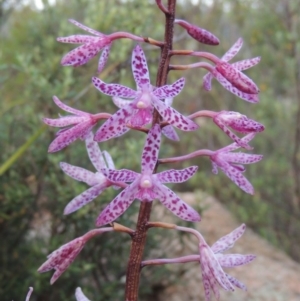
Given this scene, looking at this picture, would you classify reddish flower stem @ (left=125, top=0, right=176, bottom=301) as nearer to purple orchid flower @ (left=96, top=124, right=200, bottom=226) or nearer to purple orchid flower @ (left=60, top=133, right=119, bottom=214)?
purple orchid flower @ (left=96, top=124, right=200, bottom=226)

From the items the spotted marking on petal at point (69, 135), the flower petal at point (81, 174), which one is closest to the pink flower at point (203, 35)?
the spotted marking on petal at point (69, 135)

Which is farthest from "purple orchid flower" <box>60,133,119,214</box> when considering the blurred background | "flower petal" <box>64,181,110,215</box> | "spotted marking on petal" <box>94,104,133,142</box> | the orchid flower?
the blurred background

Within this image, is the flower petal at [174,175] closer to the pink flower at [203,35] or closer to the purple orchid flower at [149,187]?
the purple orchid flower at [149,187]

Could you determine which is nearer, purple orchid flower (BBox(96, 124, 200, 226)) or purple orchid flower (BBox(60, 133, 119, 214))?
purple orchid flower (BBox(96, 124, 200, 226))

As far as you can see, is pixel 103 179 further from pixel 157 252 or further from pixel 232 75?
pixel 157 252


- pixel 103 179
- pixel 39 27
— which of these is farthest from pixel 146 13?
pixel 103 179

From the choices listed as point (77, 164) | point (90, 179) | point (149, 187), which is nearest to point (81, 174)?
point (90, 179)

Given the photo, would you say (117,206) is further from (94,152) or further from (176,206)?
(94,152)
